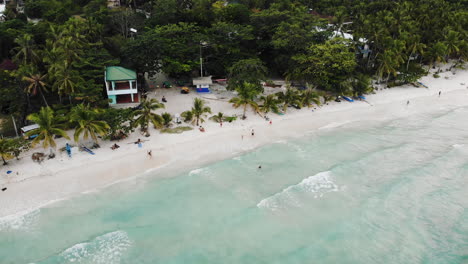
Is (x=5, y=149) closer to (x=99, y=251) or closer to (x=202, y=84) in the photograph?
(x=99, y=251)

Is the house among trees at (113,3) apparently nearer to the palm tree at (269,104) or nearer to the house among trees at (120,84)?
the house among trees at (120,84)

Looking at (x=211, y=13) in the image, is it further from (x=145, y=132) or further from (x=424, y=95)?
(x=424, y=95)

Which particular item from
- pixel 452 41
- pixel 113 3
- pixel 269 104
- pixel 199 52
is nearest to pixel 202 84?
pixel 199 52

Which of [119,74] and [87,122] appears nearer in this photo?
[87,122]

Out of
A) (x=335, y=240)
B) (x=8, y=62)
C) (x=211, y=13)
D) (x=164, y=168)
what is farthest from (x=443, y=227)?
(x=8, y=62)

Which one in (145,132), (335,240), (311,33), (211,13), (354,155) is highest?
(211,13)

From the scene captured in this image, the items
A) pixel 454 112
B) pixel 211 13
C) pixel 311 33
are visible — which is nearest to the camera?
pixel 454 112
